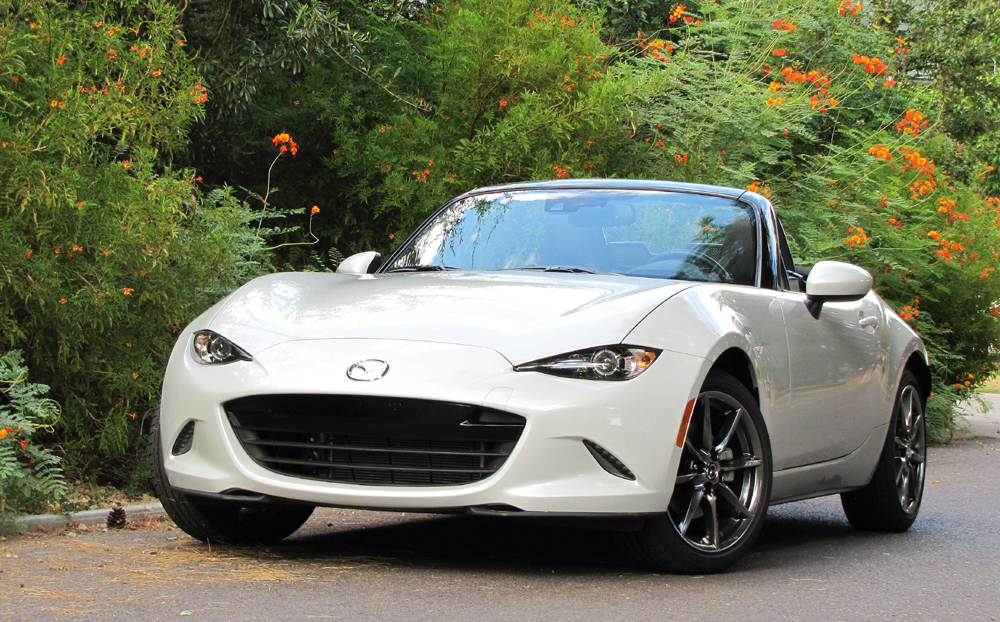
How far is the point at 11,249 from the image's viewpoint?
6.30 meters

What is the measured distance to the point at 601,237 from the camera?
6039 mm

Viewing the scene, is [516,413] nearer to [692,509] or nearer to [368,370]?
[368,370]

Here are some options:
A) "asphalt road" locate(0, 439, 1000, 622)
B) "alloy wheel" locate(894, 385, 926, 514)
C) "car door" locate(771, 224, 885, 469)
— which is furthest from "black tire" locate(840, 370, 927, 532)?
"car door" locate(771, 224, 885, 469)

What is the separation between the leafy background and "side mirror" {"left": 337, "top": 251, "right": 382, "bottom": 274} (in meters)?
1.27

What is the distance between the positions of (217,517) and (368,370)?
117 centimetres

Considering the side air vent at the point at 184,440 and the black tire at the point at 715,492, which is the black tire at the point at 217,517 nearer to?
the side air vent at the point at 184,440

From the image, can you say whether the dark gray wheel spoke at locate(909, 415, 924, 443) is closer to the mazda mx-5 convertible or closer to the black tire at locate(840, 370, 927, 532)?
the black tire at locate(840, 370, 927, 532)

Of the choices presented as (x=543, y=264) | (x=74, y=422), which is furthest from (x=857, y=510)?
(x=74, y=422)

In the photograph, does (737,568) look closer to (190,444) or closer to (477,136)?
(190,444)

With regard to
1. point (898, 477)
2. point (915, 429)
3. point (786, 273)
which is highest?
point (786, 273)

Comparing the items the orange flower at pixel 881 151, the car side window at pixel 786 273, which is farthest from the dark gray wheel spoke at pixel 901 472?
the orange flower at pixel 881 151

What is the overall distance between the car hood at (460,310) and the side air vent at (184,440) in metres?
0.38

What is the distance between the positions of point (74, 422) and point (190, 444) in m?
2.16

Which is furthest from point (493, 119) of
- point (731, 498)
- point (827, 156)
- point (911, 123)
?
point (731, 498)
